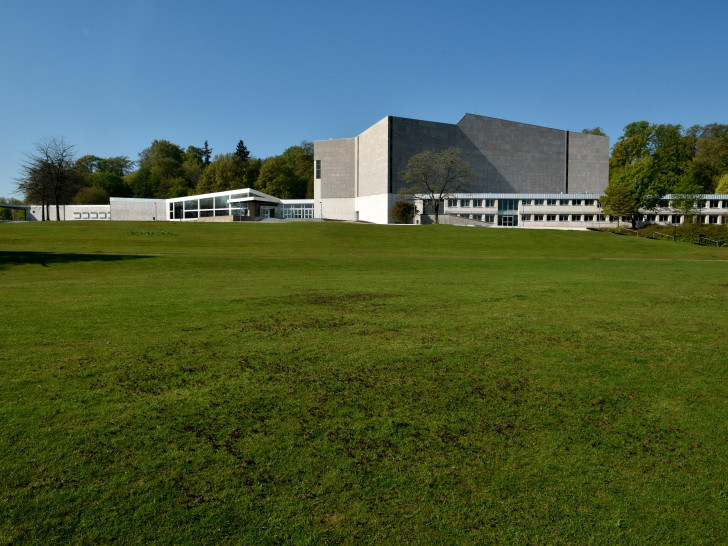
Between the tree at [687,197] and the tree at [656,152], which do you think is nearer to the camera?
the tree at [687,197]

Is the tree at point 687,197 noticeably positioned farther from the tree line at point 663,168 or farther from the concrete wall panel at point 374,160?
the concrete wall panel at point 374,160

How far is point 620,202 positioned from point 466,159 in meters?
32.1

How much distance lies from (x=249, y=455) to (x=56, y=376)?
3493 mm

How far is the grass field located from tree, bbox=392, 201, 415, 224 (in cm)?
7369

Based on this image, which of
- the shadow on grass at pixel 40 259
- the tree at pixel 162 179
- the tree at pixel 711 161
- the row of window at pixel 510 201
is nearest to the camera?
the shadow on grass at pixel 40 259

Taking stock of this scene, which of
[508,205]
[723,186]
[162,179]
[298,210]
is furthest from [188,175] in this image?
[723,186]

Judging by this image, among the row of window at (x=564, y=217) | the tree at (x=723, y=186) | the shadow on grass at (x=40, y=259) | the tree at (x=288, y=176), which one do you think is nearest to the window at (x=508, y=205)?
the row of window at (x=564, y=217)

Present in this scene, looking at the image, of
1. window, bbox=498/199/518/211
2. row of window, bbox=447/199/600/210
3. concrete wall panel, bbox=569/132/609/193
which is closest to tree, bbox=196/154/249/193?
row of window, bbox=447/199/600/210

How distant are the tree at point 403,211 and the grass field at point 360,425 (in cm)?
7369

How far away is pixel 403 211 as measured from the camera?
84.1m

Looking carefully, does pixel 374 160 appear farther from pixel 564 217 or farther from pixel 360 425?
pixel 360 425

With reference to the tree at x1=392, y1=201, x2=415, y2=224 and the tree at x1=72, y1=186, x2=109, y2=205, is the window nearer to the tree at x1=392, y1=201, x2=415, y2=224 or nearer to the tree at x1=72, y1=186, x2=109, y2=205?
the tree at x1=392, y1=201, x2=415, y2=224

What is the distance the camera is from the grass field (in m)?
3.56

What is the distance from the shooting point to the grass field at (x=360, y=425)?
11.7 ft
